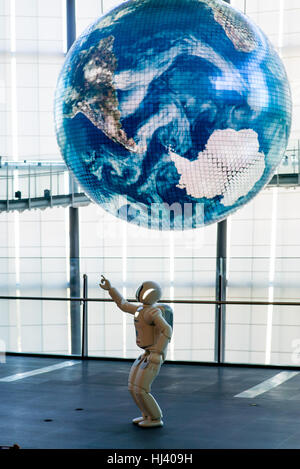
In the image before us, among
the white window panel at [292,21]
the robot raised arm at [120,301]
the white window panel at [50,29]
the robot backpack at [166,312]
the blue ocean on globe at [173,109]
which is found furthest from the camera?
the white window panel at [50,29]

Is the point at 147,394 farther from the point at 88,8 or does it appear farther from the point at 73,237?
the point at 88,8

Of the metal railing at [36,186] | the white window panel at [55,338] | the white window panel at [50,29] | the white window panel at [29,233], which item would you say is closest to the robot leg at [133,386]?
the metal railing at [36,186]

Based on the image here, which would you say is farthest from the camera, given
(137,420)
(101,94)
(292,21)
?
(292,21)

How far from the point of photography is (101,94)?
433 centimetres

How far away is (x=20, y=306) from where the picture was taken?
44.0ft

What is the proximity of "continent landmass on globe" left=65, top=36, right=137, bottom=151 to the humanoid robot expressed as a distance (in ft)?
6.85

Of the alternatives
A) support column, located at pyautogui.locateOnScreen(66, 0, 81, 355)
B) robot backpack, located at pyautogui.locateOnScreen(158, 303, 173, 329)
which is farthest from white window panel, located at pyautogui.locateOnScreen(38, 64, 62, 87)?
robot backpack, located at pyautogui.locateOnScreen(158, 303, 173, 329)

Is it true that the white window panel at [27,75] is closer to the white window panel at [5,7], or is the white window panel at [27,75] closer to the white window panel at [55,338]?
the white window panel at [5,7]

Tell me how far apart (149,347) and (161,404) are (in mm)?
1237

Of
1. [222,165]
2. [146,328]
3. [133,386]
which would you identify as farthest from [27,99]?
[222,165]

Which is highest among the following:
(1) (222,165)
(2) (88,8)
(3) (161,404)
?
(2) (88,8)

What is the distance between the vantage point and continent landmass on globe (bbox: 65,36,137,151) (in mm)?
4293

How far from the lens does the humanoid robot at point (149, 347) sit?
19.8 ft
